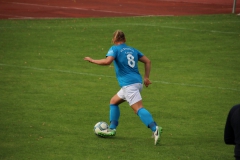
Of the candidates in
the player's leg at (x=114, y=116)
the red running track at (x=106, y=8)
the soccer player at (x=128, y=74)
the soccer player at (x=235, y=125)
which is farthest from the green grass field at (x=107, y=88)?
the soccer player at (x=235, y=125)

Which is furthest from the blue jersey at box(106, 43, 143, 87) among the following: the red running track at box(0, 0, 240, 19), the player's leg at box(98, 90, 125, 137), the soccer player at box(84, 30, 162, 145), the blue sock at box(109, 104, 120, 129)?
the red running track at box(0, 0, 240, 19)

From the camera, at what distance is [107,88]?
16.0m

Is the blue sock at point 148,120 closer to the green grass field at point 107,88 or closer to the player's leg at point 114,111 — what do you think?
the green grass field at point 107,88

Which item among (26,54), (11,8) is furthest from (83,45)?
(11,8)

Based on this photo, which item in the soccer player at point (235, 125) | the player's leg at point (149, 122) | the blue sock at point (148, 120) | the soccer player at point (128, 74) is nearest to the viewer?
the soccer player at point (235, 125)

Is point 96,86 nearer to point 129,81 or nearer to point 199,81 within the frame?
point 199,81

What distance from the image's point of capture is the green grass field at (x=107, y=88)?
1075cm

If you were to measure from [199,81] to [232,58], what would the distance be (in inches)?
127

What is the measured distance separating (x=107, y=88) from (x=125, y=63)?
5147mm

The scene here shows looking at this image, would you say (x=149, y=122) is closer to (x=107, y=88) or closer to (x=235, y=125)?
(x=235, y=125)

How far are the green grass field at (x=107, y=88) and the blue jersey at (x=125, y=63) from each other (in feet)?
3.80

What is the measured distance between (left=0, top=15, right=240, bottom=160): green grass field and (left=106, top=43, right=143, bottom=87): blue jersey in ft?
3.80

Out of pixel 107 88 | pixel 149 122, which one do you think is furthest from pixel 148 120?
pixel 107 88

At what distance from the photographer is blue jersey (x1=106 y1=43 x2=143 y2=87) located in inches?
429
